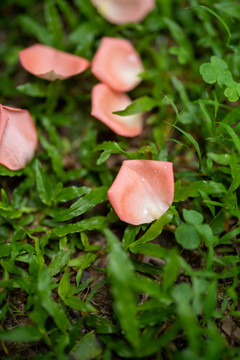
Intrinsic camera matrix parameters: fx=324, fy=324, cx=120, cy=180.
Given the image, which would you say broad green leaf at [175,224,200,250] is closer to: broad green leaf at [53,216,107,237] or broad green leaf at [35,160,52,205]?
broad green leaf at [53,216,107,237]

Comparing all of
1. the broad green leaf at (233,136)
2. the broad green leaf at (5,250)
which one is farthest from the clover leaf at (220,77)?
the broad green leaf at (5,250)

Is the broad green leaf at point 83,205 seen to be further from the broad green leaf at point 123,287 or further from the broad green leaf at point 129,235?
the broad green leaf at point 123,287

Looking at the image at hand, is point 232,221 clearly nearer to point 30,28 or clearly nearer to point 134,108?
point 134,108

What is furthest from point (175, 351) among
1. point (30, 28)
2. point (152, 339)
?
point (30, 28)

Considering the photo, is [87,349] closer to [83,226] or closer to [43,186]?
[83,226]

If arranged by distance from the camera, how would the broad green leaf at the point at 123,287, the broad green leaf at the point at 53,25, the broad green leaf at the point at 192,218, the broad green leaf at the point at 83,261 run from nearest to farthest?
the broad green leaf at the point at 123,287
the broad green leaf at the point at 192,218
the broad green leaf at the point at 83,261
the broad green leaf at the point at 53,25

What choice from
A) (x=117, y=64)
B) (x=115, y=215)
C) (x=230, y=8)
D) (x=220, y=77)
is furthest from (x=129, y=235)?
(x=230, y=8)
